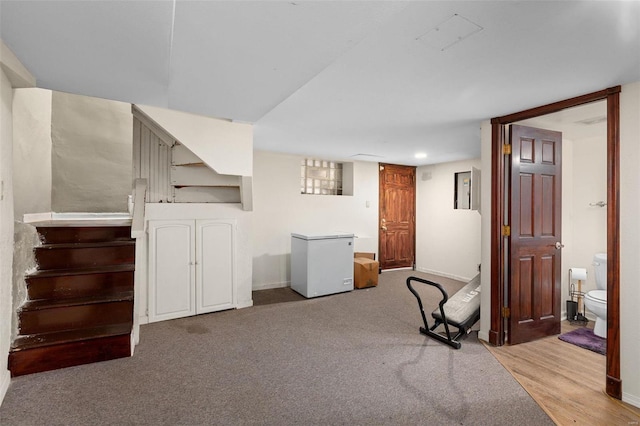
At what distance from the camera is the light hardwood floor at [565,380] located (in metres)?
1.96

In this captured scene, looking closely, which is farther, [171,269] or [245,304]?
[245,304]

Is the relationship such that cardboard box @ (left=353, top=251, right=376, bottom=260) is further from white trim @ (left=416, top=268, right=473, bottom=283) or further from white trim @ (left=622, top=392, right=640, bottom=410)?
white trim @ (left=622, top=392, right=640, bottom=410)

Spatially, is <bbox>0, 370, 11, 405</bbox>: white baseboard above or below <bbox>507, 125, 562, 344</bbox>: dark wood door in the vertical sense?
below

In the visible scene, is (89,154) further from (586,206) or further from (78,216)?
(586,206)

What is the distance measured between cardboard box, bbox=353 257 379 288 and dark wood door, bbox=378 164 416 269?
1224 millimetres

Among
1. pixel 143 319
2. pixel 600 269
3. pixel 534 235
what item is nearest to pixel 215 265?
pixel 143 319

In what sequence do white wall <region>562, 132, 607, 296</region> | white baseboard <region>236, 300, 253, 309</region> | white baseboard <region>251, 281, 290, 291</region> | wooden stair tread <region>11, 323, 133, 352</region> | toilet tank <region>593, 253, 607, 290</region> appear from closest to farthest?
wooden stair tread <region>11, 323, 133, 352</region> < toilet tank <region>593, 253, 607, 290</region> < white wall <region>562, 132, 607, 296</region> < white baseboard <region>236, 300, 253, 309</region> < white baseboard <region>251, 281, 290, 291</region>

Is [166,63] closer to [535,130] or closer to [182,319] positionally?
[182,319]

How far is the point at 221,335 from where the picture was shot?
3.06 m

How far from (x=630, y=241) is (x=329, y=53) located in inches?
94.4

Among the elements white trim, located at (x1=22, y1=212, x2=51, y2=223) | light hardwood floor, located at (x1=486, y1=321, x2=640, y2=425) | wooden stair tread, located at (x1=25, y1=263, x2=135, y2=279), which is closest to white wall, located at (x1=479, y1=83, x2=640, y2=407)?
light hardwood floor, located at (x1=486, y1=321, x2=640, y2=425)

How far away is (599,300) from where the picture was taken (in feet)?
9.62

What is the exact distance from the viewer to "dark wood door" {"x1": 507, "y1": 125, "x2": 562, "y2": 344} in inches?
116

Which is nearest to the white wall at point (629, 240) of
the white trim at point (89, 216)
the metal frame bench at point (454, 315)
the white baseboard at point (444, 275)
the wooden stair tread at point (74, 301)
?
the metal frame bench at point (454, 315)
